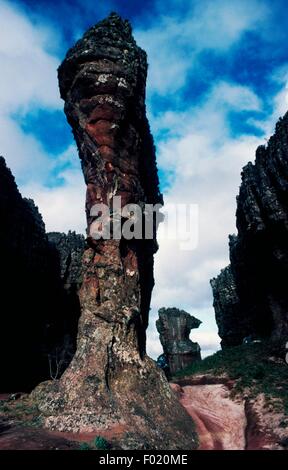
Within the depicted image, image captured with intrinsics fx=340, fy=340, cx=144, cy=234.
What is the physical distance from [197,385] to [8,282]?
19.6 m

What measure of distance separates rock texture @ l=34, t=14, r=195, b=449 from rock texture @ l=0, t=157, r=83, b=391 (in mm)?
12823

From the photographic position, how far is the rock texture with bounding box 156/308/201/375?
142 ft

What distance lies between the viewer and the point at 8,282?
3247cm

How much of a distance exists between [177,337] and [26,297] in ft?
68.1

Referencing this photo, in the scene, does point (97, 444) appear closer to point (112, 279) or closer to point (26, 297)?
point (112, 279)

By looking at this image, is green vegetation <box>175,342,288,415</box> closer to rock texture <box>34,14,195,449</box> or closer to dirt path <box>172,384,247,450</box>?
dirt path <box>172,384,247,450</box>

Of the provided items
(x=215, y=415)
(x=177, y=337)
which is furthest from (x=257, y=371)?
(x=177, y=337)

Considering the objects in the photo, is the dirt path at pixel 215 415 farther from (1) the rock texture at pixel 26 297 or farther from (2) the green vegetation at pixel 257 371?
(1) the rock texture at pixel 26 297

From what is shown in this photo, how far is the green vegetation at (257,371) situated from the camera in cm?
1931

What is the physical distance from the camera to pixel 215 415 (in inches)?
745

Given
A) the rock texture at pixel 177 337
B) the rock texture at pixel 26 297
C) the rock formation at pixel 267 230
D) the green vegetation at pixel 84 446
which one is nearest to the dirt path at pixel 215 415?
the green vegetation at pixel 84 446

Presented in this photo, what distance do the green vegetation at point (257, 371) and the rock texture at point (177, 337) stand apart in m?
11.4
